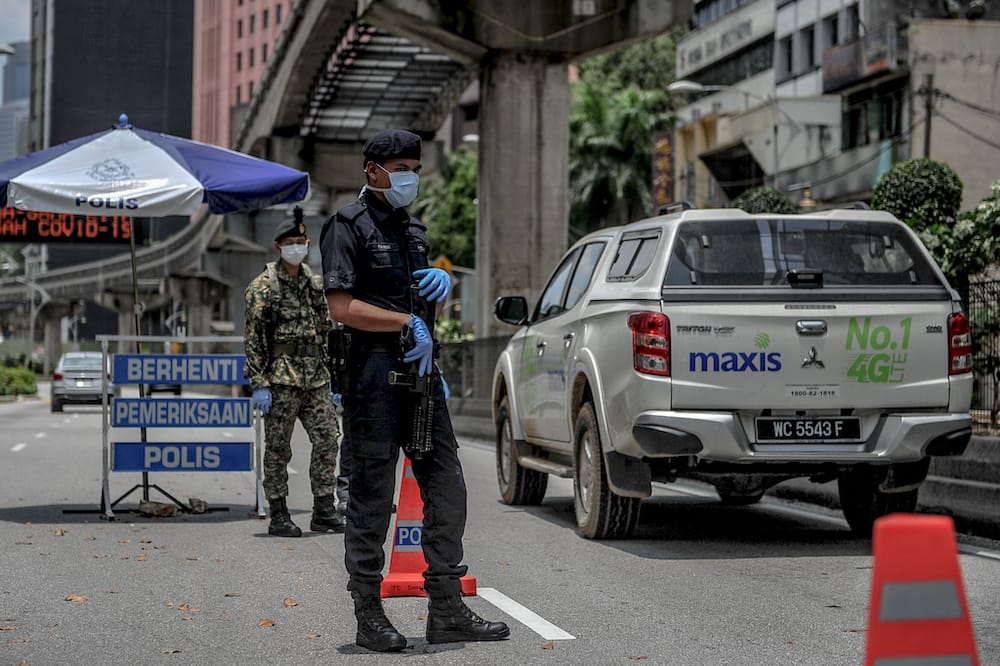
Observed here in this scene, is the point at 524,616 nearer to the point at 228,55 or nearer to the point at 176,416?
the point at 176,416

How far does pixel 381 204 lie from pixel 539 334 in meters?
5.26

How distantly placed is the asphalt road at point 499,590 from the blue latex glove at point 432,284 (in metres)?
1.46

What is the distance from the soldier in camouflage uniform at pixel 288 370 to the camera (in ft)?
34.9

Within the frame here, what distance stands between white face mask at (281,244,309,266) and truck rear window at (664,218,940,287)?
2.56m

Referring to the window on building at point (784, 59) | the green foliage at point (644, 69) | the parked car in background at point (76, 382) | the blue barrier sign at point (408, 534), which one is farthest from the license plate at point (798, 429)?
the green foliage at point (644, 69)

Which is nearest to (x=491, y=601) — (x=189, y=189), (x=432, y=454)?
(x=432, y=454)

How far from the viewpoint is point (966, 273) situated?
52.6 feet

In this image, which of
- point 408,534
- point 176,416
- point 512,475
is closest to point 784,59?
point 512,475

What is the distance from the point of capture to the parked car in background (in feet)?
133

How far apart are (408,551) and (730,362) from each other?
269 centimetres

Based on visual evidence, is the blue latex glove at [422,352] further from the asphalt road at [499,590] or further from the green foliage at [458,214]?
the green foliage at [458,214]

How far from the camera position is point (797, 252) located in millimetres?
9930

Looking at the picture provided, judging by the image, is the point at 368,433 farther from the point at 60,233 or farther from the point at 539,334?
the point at 60,233

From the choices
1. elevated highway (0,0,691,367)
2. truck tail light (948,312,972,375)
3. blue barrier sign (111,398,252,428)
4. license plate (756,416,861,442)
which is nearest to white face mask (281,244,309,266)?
blue barrier sign (111,398,252,428)
